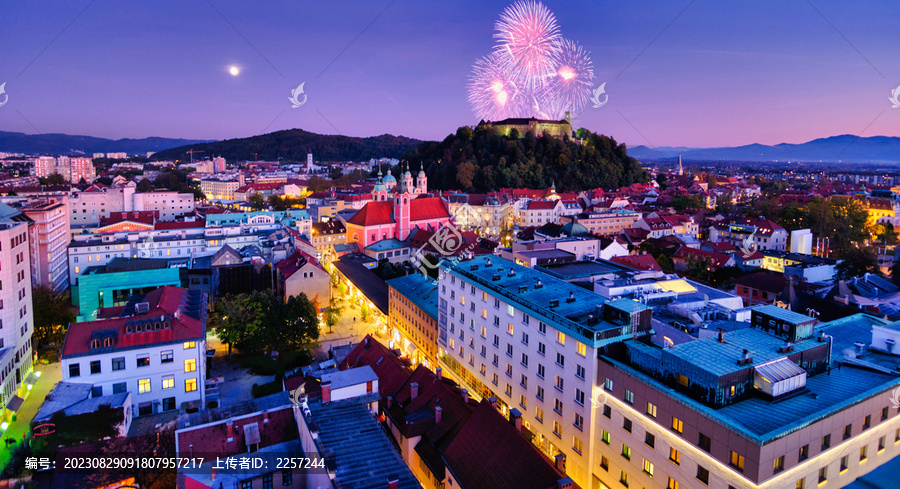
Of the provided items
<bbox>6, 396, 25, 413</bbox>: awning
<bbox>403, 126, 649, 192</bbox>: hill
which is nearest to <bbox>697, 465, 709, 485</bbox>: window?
<bbox>6, 396, 25, 413</bbox>: awning

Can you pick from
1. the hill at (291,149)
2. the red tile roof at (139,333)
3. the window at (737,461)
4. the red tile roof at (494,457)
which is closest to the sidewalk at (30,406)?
the red tile roof at (139,333)

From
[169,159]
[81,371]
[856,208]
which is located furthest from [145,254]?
[169,159]

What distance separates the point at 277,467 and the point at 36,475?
23.7 ft

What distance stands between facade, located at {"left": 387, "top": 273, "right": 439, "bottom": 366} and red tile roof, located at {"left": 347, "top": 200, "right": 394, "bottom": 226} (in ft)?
63.0

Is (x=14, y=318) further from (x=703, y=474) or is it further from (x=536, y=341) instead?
(x=703, y=474)

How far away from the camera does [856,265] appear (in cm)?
3588

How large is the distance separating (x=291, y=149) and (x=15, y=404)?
16363cm

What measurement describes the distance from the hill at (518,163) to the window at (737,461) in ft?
216

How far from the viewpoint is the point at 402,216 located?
4809 centimetres

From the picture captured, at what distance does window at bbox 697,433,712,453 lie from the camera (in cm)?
1028

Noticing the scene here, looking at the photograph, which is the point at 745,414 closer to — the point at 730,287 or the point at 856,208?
the point at 730,287

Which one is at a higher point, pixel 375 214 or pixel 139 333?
pixel 375 214

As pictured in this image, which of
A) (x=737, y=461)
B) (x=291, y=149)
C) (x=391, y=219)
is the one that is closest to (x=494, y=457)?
(x=737, y=461)

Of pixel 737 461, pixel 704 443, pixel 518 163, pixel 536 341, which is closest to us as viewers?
pixel 737 461
